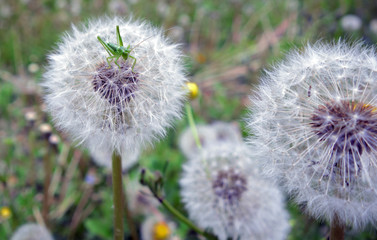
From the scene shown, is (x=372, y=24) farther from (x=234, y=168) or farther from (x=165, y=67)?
(x=165, y=67)

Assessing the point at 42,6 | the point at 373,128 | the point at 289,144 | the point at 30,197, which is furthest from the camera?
the point at 42,6

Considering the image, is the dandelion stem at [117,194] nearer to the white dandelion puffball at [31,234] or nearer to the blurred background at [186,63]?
the blurred background at [186,63]

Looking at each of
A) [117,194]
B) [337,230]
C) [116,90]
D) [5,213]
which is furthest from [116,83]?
[5,213]

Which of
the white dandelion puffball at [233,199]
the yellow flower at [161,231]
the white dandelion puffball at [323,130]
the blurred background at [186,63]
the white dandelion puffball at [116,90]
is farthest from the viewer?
the blurred background at [186,63]

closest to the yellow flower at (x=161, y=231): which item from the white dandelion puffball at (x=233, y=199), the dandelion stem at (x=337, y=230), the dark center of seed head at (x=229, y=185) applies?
the white dandelion puffball at (x=233, y=199)

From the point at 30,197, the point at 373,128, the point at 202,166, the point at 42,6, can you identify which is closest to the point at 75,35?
the point at 202,166

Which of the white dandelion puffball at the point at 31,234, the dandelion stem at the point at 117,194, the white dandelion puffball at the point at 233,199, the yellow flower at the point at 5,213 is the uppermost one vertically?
the white dandelion puffball at the point at 233,199
